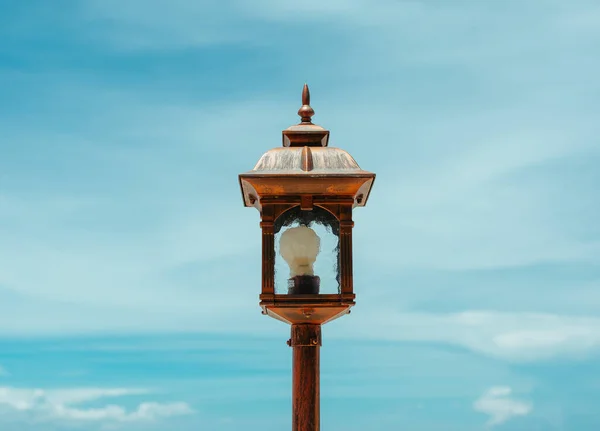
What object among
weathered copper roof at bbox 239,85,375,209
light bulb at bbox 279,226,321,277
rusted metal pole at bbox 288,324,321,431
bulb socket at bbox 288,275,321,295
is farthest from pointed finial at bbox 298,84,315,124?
rusted metal pole at bbox 288,324,321,431

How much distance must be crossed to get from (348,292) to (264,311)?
2.18 feet

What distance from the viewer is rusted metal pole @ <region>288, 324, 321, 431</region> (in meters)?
7.34

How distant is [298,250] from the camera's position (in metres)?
7.45

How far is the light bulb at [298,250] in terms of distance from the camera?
7.45 m

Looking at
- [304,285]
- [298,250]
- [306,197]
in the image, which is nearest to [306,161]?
[306,197]

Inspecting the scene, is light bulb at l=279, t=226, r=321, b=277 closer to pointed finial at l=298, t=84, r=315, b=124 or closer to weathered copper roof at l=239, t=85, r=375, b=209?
weathered copper roof at l=239, t=85, r=375, b=209

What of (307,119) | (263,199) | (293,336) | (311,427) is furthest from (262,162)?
(311,427)

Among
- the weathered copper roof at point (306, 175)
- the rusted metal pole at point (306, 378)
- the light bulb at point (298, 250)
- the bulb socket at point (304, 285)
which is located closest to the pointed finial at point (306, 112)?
the weathered copper roof at point (306, 175)

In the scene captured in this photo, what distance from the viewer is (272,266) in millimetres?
7383

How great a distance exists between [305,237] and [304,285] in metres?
0.37

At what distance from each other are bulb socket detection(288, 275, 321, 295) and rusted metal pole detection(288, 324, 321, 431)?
0.85ft

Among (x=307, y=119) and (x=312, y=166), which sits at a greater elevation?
(x=307, y=119)

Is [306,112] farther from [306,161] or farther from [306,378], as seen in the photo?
[306,378]

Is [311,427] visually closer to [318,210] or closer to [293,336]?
[293,336]
